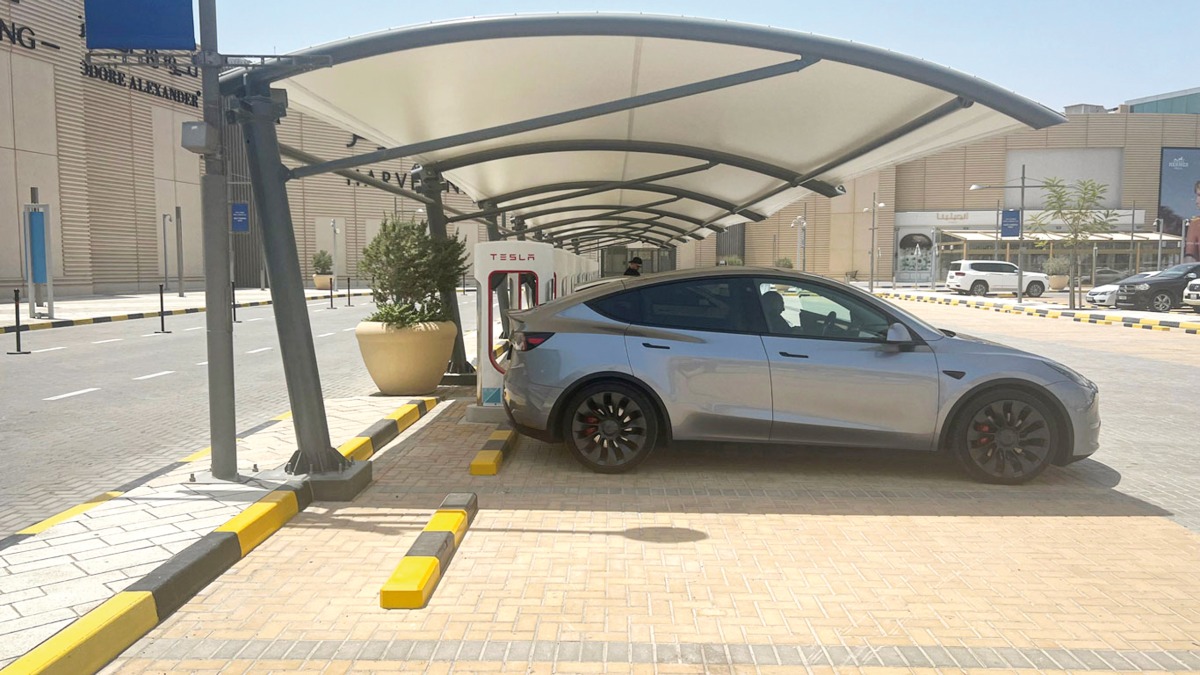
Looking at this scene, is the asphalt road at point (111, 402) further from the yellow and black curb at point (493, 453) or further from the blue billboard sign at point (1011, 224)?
the blue billboard sign at point (1011, 224)

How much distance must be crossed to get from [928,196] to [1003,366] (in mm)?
69807

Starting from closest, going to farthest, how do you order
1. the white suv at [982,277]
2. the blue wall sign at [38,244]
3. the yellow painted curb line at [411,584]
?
the yellow painted curb line at [411,584] < the blue wall sign at [38,244] < the white suv at [982,277]

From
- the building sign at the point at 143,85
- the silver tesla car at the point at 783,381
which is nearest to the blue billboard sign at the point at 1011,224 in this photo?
the silver tesla car at the point at 783,381

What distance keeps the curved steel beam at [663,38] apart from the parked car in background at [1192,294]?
Answer: 24995 mm

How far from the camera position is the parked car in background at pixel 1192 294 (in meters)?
27.0

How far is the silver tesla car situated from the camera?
21.1 ft

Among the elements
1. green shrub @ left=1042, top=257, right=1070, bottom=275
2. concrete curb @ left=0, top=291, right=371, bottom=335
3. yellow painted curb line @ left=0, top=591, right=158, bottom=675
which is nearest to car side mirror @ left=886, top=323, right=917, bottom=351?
yellow painted curb line @ left=0, top=591, right=158, bottom=675

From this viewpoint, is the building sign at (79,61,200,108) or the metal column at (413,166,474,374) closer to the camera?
the metal column at (413,166,474,374)

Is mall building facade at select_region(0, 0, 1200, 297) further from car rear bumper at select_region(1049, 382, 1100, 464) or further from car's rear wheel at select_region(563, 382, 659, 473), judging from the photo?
car rear bumper at select_region(1049, 382, 1100, 464)

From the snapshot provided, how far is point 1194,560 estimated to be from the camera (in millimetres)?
4926

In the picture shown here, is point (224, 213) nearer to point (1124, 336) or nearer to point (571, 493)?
point (571, 493)

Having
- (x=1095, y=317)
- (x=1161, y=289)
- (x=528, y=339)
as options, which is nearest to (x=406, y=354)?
(x=528, y=339)

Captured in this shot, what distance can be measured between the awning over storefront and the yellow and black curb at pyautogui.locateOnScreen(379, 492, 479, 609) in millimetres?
2555

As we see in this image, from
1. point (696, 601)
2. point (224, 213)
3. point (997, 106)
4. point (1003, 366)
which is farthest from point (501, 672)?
point (997, 106)
